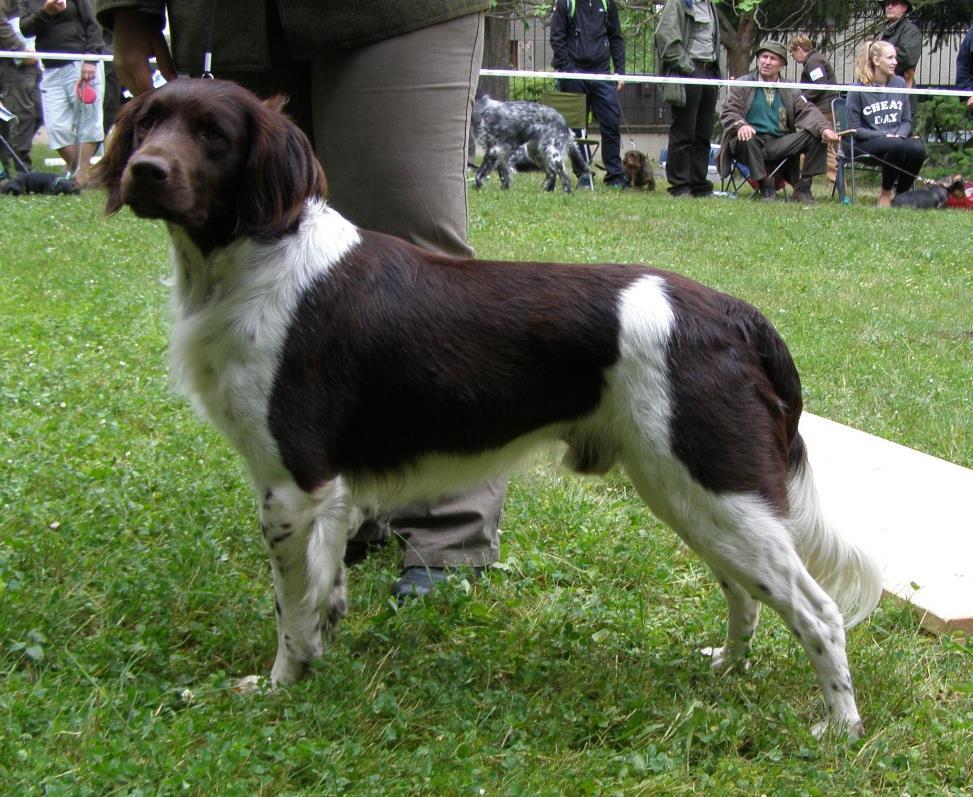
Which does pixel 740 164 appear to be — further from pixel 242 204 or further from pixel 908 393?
pixel 242 204

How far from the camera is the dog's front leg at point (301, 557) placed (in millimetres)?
2904

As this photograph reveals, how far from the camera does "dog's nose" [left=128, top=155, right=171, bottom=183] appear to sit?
259 centimetres

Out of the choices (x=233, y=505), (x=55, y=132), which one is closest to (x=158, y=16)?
(x=233, y=505)

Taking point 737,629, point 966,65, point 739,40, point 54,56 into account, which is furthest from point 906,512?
point 739,40

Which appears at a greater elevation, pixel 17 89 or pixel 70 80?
pixel 70 80

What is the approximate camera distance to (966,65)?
1580 cm

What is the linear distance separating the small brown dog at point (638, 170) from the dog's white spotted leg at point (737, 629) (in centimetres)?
1331

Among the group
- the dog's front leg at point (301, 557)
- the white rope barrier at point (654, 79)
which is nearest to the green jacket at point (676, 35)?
the white rope barrier at point (654, 79)

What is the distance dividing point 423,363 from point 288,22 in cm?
103

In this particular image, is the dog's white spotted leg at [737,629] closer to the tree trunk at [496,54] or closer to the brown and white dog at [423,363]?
the brown and white dog at [423,363]

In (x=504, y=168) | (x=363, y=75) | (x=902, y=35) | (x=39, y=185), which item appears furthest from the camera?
(x=504, y=168)

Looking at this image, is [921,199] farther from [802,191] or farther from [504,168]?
[504,168]

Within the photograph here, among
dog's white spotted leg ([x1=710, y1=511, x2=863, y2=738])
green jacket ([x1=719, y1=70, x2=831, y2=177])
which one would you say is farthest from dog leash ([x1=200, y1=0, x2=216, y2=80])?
green jacket ([x1=719, y1=70, x2=831, y2=177])

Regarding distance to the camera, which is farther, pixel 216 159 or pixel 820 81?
pixel 820 81
